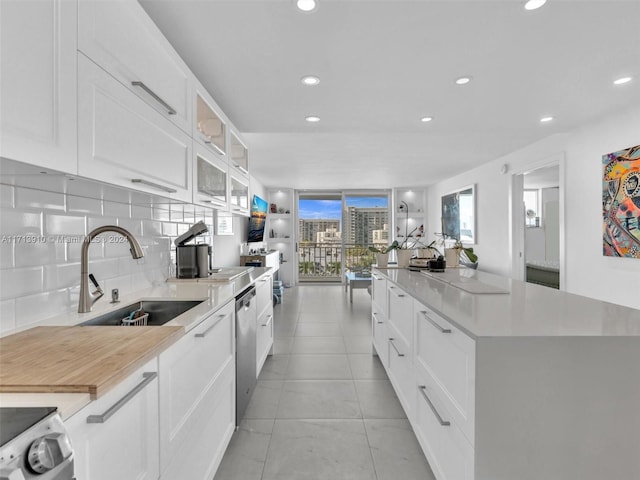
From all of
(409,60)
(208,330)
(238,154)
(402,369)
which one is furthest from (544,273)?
Result: (208,330)

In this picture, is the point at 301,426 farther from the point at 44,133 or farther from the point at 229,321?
the point at 44,133

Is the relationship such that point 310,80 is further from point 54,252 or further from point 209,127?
point 54,252

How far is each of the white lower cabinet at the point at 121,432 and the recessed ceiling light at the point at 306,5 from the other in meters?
1.57

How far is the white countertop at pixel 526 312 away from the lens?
1121 mm

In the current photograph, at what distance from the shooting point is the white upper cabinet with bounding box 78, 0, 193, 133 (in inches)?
41.5

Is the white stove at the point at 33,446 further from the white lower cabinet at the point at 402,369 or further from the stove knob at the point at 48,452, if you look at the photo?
the white lower cabinet at the point at 402,369

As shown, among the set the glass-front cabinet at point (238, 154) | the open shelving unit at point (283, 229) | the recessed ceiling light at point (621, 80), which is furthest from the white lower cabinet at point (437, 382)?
the open shelving unit at point (283, 229)

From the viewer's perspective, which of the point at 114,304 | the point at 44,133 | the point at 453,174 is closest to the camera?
the point at 44,133

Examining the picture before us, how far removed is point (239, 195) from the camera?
10.0 feet

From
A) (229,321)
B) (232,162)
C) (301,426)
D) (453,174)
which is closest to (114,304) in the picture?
(229,321)

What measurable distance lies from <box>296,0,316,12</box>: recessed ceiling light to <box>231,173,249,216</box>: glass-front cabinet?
1.54m

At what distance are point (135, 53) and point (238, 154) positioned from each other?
5.51 feet

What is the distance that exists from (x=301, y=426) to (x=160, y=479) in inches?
47.3

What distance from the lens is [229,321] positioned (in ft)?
5.90
